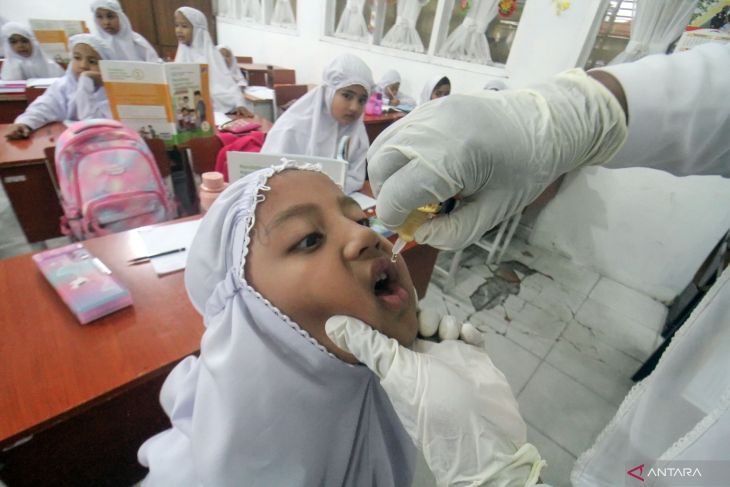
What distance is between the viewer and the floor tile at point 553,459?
1636 millimetres

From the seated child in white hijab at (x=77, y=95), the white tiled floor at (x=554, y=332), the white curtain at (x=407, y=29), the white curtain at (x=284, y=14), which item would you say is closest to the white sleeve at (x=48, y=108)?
the seated child in white hijab at (x=77, y=95)

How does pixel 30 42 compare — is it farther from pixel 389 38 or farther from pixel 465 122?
pixel 465 122

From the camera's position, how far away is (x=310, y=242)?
0.77 metres

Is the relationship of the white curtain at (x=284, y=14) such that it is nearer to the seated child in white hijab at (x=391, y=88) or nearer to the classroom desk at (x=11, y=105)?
the seated child in white hijab at (x=391, y=88)

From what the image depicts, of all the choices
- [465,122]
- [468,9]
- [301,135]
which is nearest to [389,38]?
[468,9]

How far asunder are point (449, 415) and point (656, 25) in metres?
3.80

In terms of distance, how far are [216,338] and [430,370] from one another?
461mm

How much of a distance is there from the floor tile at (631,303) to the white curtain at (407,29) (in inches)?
146

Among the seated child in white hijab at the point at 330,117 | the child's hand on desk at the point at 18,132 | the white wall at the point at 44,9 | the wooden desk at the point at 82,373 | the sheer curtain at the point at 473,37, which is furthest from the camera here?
the white wall at the point at 44,9

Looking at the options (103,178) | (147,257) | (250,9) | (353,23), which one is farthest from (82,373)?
(250,9)

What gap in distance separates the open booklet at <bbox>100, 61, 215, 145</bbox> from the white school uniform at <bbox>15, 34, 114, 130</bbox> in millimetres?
550

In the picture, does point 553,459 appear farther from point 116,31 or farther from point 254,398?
point 116,31

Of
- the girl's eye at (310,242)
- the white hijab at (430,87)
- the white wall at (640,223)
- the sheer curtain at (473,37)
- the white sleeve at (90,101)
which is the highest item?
the sheer curtain at (473,37)

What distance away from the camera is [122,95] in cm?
195
